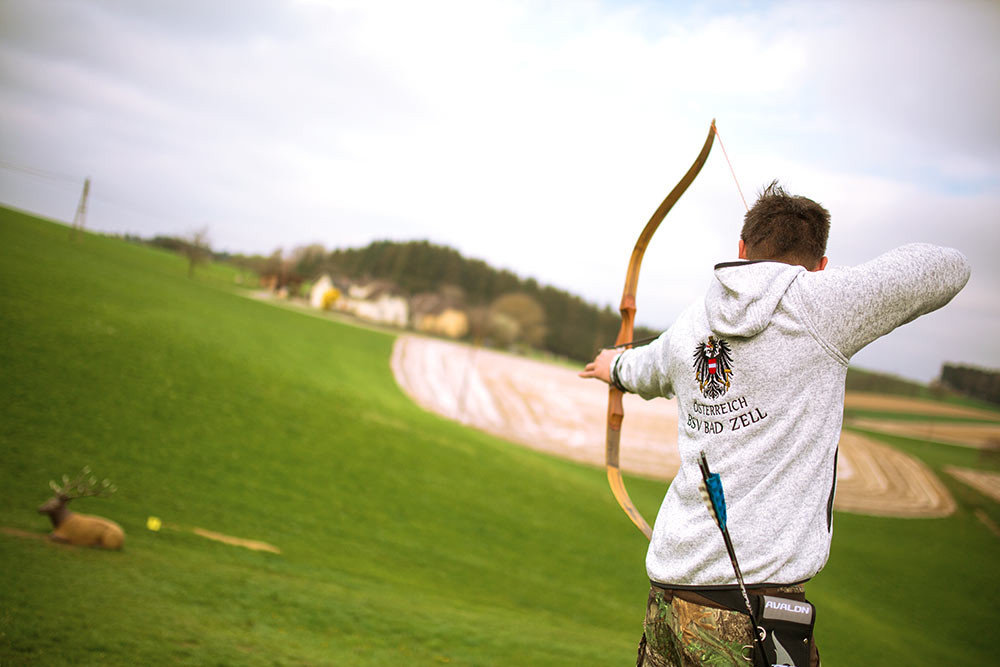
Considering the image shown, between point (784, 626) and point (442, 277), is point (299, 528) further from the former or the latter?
point (442, 277)

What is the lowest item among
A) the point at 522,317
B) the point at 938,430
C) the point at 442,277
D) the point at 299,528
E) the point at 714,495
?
the point at 299,528

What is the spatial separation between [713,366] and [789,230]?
0.40m

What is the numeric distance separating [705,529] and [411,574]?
8.85 meters

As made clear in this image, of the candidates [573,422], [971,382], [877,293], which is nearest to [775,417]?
[877,293]

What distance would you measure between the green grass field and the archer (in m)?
3.73

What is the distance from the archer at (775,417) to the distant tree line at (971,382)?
5393cm

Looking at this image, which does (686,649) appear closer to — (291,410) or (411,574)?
(411,574)

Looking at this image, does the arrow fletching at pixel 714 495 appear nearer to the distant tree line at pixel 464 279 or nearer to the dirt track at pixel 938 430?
the distant tree line at pixel 464 279

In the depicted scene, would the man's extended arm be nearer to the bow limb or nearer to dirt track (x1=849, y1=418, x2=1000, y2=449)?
the bow limb

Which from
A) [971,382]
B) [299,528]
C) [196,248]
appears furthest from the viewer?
[971,382]

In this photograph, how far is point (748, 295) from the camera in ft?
5.04

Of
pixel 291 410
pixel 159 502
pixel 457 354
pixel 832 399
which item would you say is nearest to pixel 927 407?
pixel 457 354

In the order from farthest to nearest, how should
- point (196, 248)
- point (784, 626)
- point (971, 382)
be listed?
point (971, 382), point (196, 248), point (784, 626)

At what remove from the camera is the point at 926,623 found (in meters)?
14.3
